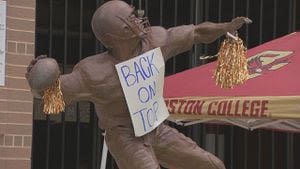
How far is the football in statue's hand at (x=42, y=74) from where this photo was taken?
12.6 ft

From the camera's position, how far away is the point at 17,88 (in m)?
6.25

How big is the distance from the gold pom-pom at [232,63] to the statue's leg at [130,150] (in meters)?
0.55

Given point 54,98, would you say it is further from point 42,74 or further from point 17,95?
point 17,95

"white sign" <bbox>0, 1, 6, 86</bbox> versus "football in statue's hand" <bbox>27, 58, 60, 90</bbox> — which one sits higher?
"white sign" <bbox>0, 1, 6, 86</bbox>

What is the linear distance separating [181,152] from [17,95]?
7.74 feet

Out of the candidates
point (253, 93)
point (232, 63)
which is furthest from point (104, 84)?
point (253, 93)

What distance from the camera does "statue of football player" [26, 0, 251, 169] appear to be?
4.04 metres

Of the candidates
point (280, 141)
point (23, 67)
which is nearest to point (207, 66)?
point (23, 67)

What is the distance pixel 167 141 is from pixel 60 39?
3.40 meters

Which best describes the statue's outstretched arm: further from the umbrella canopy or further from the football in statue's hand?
the umbrella canopy

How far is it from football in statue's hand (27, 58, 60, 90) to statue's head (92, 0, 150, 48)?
33 cm

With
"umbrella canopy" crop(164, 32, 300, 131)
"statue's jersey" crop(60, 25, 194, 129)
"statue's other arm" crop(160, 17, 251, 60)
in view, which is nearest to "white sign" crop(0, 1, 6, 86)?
"umbrella canopy" crop(164, 32, 300, 131)

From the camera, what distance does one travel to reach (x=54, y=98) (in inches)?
156

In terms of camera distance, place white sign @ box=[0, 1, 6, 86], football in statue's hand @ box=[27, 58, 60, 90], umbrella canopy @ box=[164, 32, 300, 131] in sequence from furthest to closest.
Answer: white sign @ box=[0, 1, 6, 86] → umbrella canopy @ box=[164, 32, 300, 131] → football in statue's hand @ box=[27, 58, 60, 90]
